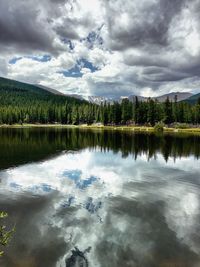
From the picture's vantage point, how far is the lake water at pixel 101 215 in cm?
1723

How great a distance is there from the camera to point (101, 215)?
2430cm

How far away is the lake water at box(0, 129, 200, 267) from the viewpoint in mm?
17234

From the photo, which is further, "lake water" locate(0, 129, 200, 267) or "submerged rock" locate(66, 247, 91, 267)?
"lake water" locate(0, 129, 200, 267)

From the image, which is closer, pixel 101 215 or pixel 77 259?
pixel 77 259

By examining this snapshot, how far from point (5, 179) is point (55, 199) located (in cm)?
1128

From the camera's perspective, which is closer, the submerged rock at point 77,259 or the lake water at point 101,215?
the submerged rock at point 77,259

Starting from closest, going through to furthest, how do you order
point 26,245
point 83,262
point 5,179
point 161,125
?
point 83,262, point 26,245, point 5,179, point 161,125

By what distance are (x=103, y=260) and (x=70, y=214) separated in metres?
8.18

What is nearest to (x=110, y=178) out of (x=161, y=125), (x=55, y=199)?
(x=55, y=199)

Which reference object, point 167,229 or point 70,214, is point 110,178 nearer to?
point 70,214

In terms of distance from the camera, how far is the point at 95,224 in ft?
73.2

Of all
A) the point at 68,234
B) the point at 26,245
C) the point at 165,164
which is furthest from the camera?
the point at 165,164

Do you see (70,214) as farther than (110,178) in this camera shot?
No

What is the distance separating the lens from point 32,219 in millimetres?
23141
